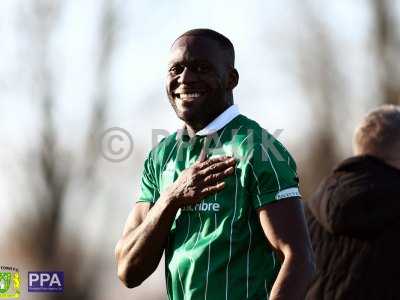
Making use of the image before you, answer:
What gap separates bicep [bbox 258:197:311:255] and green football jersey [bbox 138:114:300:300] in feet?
→ 0.11

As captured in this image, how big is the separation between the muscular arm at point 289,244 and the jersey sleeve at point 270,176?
33 mm

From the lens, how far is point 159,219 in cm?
459

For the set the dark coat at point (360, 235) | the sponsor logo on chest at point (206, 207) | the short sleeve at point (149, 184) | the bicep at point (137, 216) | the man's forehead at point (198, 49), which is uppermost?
the man's forehead at point (198, 49)

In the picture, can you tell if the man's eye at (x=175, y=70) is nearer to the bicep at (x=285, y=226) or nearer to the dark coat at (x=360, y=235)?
the bicep at (x=285, y=226)

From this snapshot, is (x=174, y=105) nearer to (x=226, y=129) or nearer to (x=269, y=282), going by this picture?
(x=226, y=129)

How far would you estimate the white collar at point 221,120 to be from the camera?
15.4ft

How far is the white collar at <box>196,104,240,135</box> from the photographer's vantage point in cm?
468

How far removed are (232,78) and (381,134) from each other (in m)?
1.39

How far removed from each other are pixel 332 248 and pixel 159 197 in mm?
1273

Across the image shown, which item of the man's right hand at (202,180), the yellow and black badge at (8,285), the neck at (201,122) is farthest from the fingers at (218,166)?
the yellow and black badge at (8,285)

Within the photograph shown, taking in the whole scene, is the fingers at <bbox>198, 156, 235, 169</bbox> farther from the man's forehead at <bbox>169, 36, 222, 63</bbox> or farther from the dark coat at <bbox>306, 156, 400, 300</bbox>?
the dark coat at <bbox>306, 156, 400, 300</bbox>

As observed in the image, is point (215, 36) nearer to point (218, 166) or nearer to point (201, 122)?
point (201, 122)

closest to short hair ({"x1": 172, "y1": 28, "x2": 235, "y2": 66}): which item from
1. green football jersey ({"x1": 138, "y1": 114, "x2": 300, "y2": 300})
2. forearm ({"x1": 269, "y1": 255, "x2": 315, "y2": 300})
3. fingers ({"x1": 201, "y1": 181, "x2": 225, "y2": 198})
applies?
green football jersey ({"x1": 138, "y1": 114, "x2": 300, "y2": 300})

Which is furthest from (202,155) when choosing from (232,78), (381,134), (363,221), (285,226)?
(381,134)
